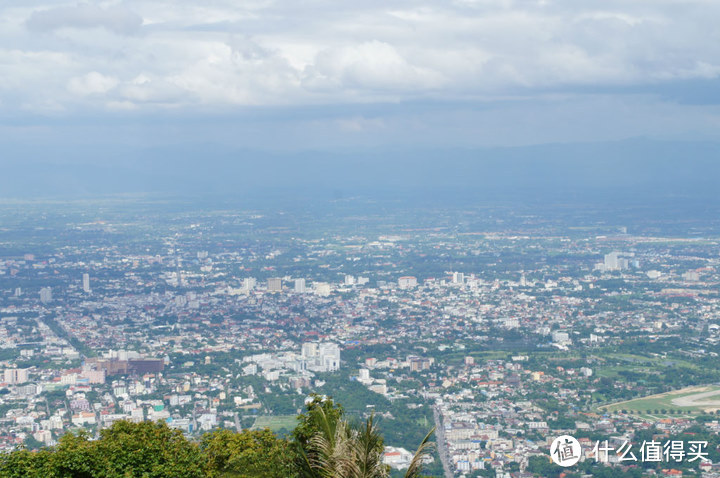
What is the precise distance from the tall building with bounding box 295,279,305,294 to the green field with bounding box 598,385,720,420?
19.6 meters

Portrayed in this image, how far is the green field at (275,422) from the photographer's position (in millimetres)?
18750

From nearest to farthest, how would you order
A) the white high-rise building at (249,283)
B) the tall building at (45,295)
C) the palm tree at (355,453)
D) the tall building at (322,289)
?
the palm tree at (355,453)
the tall building at (45,295)
the tall building at (322,289)
the white high-rise building at (249,283)

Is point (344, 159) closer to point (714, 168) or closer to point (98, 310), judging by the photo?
point (714, 168)

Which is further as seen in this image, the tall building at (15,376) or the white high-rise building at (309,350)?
the white high-rise building at (309,350)

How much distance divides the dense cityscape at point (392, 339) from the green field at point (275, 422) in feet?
0.36

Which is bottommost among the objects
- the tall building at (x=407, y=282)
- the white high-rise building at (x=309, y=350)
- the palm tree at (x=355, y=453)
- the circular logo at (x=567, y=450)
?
the white high-rise building at (x=309, y=350)

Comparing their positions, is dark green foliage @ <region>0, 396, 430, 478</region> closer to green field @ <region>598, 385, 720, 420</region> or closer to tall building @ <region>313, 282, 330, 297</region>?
green field @ <region>598, 385, 720, 420</region>

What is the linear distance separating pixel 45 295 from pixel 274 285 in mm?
9973

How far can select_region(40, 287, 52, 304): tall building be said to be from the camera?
35.1 meters

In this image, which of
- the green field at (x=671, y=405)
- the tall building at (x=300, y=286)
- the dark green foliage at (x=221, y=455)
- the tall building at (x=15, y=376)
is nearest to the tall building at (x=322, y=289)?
the tall building at (x=300, y=286)

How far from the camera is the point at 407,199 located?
9125 cm

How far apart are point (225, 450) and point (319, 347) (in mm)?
18371

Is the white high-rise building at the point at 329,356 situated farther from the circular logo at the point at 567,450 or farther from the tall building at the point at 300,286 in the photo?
the circular logo at the point at 567,450

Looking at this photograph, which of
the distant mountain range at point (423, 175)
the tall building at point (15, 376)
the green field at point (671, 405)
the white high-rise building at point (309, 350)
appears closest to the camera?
the green field at point (671, 405)
